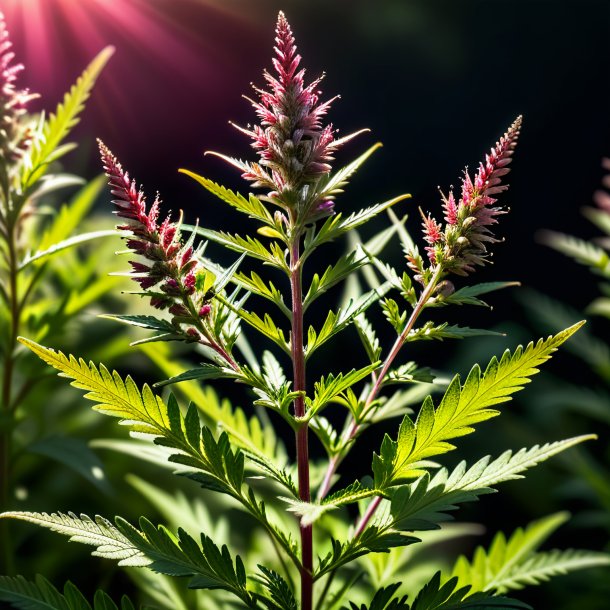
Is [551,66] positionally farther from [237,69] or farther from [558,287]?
[237,69]

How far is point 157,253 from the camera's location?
1.79 feet

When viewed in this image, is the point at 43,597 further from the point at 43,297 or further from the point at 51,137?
the point at 43,297

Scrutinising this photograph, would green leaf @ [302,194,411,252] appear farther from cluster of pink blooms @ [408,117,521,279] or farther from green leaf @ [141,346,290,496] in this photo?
green leaf @ [141,346,290,496]

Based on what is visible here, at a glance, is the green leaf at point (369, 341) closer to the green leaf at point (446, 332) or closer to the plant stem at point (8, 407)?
the green leaf at point (446, 332)

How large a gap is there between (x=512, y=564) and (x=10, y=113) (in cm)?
86

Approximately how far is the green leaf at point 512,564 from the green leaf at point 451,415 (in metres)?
0.30

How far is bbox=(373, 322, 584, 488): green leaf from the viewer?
56 centimetres

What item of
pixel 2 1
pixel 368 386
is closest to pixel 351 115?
pixel 2 1

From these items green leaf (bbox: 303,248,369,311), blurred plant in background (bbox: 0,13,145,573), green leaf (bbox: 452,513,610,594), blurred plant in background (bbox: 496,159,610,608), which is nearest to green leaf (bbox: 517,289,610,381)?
blurred plant in background (bbox: 496,159,610,608)

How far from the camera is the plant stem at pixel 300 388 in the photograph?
0.59 metres

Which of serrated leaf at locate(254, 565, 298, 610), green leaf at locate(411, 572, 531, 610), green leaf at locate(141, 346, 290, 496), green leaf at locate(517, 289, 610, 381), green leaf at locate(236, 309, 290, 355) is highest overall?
green leaf at locate(517, 289, 610, 381)

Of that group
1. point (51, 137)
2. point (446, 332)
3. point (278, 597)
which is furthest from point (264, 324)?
point (51, 137)

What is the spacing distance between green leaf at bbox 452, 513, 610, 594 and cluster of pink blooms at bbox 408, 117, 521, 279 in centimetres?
41

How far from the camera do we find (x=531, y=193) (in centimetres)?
243
